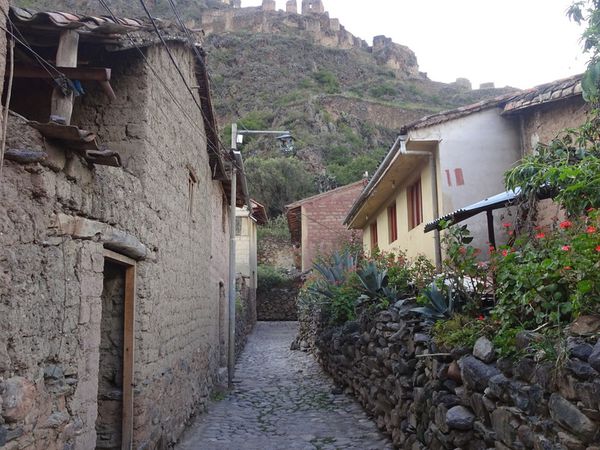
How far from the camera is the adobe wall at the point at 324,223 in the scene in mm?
24781

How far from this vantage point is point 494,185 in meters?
9.35

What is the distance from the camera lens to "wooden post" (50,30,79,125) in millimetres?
4137

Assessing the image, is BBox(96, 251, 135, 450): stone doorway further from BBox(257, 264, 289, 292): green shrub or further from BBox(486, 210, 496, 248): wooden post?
BBox(257, 264, 289, 292): green shrub

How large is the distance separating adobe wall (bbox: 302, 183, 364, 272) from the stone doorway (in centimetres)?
1967

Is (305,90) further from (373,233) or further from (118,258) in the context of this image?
(118,258)

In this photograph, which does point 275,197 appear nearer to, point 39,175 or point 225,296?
point 225,296

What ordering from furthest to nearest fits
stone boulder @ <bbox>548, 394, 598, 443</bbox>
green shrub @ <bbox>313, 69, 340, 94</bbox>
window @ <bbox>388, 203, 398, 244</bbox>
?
1. green shrub @ <bbox>313, 69, 340, 94</bbox>
2. window @ <bbox>388, 203, 398, 244</bbox>
3. stone boulder @ <bbox>548, 394, 598, 443</bbox>

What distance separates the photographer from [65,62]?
4230 millimetres

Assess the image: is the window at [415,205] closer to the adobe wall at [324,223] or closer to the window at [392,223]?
the window at [392,223]

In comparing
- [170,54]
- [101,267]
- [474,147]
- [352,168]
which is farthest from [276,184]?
[101,267]

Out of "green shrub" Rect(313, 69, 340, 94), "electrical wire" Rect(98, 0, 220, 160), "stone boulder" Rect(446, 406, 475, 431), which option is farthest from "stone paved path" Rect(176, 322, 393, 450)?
"green shrub" Rect(313, 69, 340, 94)

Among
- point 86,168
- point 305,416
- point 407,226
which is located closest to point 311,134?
point 407,226

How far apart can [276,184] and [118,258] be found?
3193cm

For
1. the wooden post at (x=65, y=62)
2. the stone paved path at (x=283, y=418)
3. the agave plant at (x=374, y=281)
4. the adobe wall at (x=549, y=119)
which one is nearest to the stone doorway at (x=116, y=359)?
the wooden post at (x=65, y=62)
